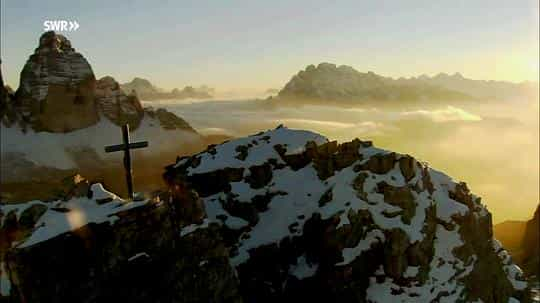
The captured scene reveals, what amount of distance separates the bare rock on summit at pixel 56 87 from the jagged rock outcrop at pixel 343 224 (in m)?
74.1

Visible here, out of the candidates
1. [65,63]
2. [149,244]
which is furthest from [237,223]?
[65,63]

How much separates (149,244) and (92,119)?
330 feet

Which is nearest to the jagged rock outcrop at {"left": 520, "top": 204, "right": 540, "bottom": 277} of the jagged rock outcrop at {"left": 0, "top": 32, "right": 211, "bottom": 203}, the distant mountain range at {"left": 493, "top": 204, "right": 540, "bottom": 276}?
the distant mountain range at {"left": 493, "top": 204, "right": 540, "bottom": 276}

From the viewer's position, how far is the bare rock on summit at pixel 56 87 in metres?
106

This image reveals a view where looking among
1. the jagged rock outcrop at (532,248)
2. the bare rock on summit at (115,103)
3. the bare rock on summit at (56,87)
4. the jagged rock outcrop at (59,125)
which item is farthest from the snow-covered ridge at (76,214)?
the jagged rock outcrop at (532,248)

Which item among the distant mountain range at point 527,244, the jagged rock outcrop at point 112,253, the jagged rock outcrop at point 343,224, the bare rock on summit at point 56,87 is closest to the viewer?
the jagged rock outcrop at point 112,253

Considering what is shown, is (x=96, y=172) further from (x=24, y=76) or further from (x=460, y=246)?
(x=460, y=246)

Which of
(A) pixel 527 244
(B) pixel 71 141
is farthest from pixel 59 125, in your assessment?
(A) pixel 527 244

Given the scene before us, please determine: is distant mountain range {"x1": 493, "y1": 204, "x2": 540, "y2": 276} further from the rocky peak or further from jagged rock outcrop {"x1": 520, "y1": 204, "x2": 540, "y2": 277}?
the rocky peak

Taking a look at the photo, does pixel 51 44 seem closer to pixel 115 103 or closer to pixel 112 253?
pixel 115 103

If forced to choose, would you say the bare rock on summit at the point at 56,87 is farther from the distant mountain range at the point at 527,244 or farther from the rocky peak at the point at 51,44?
the distant mountain range at the point at 527,244

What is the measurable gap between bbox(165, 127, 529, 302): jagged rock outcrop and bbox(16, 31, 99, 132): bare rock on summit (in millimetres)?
74067

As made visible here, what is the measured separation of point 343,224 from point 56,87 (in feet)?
296

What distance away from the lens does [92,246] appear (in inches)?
862
